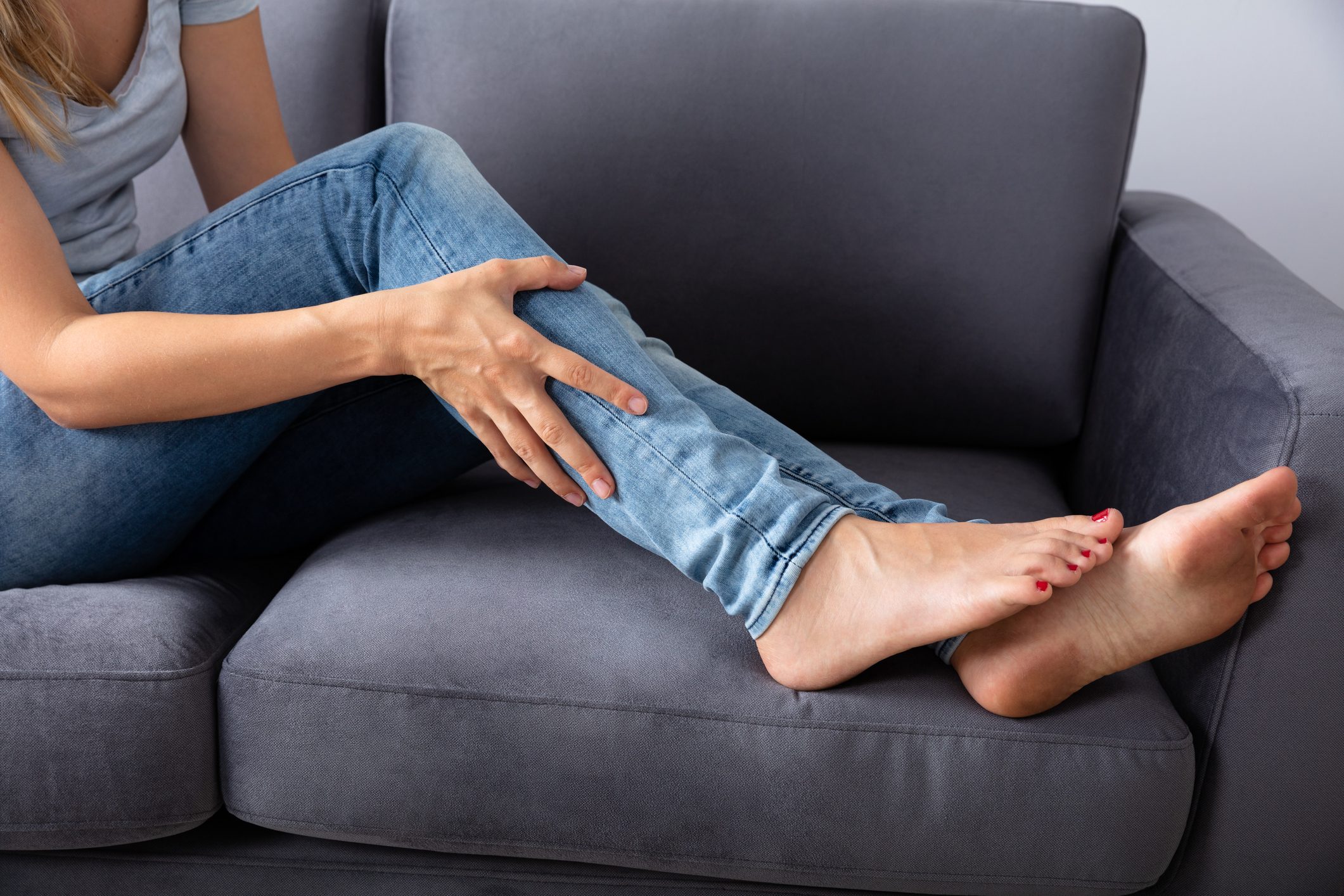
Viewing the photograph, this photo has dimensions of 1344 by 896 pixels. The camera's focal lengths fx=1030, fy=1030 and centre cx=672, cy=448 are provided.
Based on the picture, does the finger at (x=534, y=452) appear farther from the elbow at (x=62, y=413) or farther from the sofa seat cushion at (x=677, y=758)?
the elbow at (x=62, y=413)

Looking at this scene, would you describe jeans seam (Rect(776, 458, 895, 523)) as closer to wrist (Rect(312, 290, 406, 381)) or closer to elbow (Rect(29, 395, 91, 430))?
wrist (Rect(312, 290, 406, 381))

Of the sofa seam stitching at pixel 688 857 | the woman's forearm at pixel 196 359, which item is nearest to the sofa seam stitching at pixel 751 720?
the sofa seam stitching at pixel 688 857

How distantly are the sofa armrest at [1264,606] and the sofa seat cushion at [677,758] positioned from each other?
5 cm

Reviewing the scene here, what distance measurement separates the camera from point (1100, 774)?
0.76m

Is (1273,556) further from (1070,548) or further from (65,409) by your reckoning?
(65,409)

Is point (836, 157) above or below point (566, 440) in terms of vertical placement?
above

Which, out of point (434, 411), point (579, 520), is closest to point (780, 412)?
point (579, 520)

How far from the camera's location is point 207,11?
41.9 inches

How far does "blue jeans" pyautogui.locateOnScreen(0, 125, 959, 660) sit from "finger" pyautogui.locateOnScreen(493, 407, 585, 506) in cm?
2

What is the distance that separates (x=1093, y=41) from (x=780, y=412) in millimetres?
577

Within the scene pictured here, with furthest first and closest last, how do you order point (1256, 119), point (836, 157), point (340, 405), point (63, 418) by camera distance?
point (1256, 119) → point (836, 157) → point (340, 405) → point (63, 418)

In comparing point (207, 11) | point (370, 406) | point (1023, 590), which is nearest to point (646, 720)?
point (1023, 590)

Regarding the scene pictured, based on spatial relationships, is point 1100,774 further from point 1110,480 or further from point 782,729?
point 1110,480

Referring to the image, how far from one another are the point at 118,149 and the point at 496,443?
493 mm
